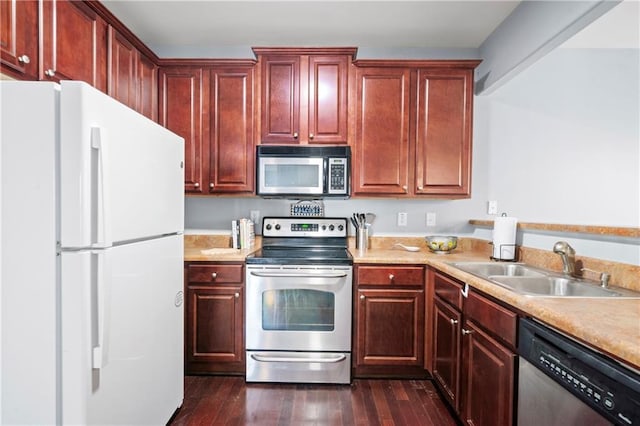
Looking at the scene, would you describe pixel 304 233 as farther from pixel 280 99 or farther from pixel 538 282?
pixel 538 282

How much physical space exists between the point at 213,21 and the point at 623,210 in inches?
126

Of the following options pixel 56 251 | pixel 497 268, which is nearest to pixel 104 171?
pixel 56 251

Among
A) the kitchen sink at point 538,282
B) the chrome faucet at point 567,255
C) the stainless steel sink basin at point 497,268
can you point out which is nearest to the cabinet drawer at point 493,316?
the kitchen sink at point 538,282

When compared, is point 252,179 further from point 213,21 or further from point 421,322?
point 421,322

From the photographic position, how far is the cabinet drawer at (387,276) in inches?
90.0

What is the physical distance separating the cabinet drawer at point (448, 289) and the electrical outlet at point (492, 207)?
1.02 m

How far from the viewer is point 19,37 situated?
4.64ft

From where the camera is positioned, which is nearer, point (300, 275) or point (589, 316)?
point (589, 316)

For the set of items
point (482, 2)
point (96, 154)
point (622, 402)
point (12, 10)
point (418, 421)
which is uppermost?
point (482, 2)

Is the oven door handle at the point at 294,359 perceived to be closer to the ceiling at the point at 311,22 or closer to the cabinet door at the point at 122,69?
the cabinet door at the point at 122,69

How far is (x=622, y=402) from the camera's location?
797mm

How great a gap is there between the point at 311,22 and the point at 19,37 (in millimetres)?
1684

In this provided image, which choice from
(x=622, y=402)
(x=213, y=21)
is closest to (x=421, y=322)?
(x=622, y=402)

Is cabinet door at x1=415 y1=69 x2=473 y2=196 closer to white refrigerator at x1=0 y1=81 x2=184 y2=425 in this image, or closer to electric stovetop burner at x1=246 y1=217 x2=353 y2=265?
electric stovetop burner at x1=246 y1=217 x2=353 y2=265
